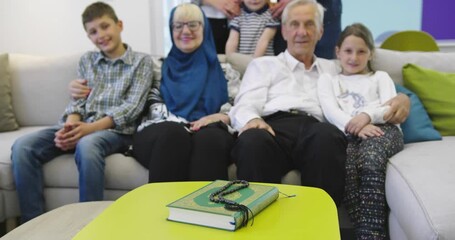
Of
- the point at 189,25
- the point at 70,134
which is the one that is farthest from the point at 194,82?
the point at 70,134

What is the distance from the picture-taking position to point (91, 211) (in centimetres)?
132

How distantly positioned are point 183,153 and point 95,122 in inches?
20.5

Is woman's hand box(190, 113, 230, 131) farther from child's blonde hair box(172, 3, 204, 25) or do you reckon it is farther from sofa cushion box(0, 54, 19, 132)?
sofa cushion box(0, 54, 19, 132)

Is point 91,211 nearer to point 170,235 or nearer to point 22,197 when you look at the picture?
point 170,235

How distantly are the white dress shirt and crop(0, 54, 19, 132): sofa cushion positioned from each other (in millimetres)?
1170

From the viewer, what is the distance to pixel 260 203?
40.7 inches

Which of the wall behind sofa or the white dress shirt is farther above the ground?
the wall behind sofa

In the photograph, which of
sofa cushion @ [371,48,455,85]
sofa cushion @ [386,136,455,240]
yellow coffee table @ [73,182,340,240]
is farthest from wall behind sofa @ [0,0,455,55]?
yellow coffee table @ [73,182,340,240]

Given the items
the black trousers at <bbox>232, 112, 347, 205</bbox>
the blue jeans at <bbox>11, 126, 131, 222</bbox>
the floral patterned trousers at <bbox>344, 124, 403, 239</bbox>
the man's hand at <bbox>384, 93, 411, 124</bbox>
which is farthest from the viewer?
the man's hand at <bbox>384, 93, 411, 124</bbox>

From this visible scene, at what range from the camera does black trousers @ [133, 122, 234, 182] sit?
171cm

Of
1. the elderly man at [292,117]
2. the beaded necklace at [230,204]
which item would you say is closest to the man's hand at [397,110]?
the elderly man at [292,117]

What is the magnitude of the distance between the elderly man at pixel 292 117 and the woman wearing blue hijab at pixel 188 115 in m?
0.10

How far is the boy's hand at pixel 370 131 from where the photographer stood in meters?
1.77

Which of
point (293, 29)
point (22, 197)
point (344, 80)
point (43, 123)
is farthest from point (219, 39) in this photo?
point (22, 197)
